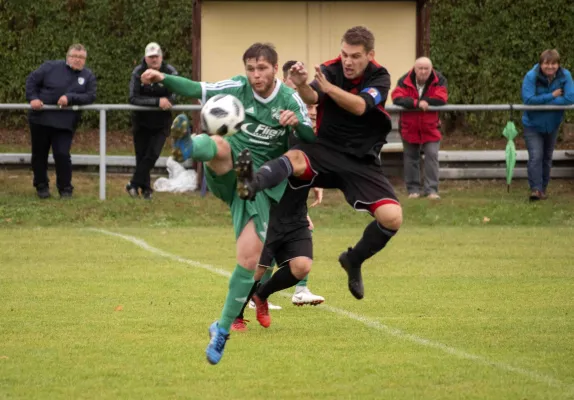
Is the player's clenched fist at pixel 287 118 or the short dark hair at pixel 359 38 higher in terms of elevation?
the short dark hair at pixel 359 38

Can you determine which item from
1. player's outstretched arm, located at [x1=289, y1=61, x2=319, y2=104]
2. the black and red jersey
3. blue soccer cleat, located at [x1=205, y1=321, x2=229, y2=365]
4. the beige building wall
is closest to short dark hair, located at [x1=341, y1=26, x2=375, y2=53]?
the black and red jersey

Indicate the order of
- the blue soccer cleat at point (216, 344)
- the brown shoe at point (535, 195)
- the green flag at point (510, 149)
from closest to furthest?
1. the blue soccer cleat at point (216, 344)
2. the brown shoe at point (535, 195)
3. the green flag at point (510, 149)

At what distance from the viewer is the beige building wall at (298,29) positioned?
1855 centimetres

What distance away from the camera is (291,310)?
9.34 m

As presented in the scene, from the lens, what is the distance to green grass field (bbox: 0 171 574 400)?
6461 mm

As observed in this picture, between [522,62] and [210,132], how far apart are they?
54.0ft

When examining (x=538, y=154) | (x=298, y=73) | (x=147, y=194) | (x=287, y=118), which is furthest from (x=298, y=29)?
(x=287, y=118)

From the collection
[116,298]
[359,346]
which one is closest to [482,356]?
[359,346]

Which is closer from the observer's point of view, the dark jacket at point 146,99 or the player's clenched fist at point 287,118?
the player's clenched fist at point 287,118

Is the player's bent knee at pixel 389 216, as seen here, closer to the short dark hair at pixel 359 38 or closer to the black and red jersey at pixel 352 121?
the black and red jersey at pixel 352 121

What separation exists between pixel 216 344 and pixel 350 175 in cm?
Answer: 211

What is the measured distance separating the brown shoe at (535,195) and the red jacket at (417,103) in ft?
5.33

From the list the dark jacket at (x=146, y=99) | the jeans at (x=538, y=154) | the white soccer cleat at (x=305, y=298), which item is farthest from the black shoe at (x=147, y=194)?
the white soccer cleat at (x=305, y=298)

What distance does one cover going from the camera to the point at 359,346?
7.51 meters
